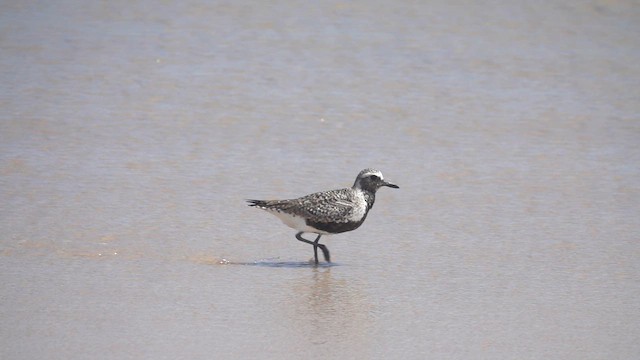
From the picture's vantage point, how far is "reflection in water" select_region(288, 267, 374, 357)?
Result: 599 centimetres

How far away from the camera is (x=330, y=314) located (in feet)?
21.6

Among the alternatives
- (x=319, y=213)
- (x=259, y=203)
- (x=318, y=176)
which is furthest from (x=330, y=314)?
(x=318, y=176)

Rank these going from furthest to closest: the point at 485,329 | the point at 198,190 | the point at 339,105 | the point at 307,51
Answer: the point at 307,51, the point at 339,105, the point at 198,190, the point at 485,329

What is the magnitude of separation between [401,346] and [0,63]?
830 centimetres

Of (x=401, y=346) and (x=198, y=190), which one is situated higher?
(x=401, y=346)

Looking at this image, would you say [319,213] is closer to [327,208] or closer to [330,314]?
[327,208]

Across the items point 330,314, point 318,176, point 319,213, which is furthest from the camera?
point 318,176

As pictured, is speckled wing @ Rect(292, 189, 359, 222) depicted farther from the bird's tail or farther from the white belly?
the bird's tail

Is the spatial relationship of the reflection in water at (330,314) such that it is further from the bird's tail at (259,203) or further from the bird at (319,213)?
the bird's tail at (259,203)

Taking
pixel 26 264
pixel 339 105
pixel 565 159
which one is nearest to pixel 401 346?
pixel 26 264

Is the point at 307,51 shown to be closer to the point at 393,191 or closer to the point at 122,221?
the point at 393,191

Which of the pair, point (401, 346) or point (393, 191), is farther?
point (393, 191)

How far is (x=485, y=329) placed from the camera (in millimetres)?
6332

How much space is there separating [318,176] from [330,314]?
328cm
